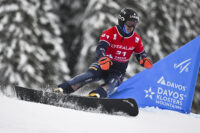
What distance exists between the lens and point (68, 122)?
3287mm

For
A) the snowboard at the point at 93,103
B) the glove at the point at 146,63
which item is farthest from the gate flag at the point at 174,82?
the snowboard at the point at 93,103

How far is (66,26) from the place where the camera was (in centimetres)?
1440

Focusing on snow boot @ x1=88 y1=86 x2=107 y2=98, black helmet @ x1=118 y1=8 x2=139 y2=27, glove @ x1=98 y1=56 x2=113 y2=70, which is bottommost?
snow boot @ x1=88 y1=86 x2=107 y2=98

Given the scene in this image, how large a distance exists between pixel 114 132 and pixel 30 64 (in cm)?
867

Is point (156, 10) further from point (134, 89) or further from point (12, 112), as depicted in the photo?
point (12, 112)

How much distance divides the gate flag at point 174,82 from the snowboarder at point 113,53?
2.15 feet

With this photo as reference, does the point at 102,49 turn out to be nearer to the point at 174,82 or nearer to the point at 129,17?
the point at 129,17

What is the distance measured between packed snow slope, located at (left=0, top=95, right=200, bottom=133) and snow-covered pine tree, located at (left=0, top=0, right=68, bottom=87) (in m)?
6.96

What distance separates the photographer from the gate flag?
546cm

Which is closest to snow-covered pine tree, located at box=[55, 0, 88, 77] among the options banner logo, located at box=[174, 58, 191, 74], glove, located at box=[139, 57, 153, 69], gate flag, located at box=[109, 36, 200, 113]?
gate flag, located at box=[109, 36, 200, 113]

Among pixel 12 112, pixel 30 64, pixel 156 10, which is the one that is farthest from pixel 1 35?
pixel 12 112

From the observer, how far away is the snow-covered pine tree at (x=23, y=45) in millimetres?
10984

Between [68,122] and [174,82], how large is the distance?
9.26 feet

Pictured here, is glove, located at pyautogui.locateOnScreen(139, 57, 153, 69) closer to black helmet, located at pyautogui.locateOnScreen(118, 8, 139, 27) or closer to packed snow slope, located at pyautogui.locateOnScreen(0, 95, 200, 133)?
black helmet, located at pyautogui.locateOnScreen(118, 8, 139, 27)
